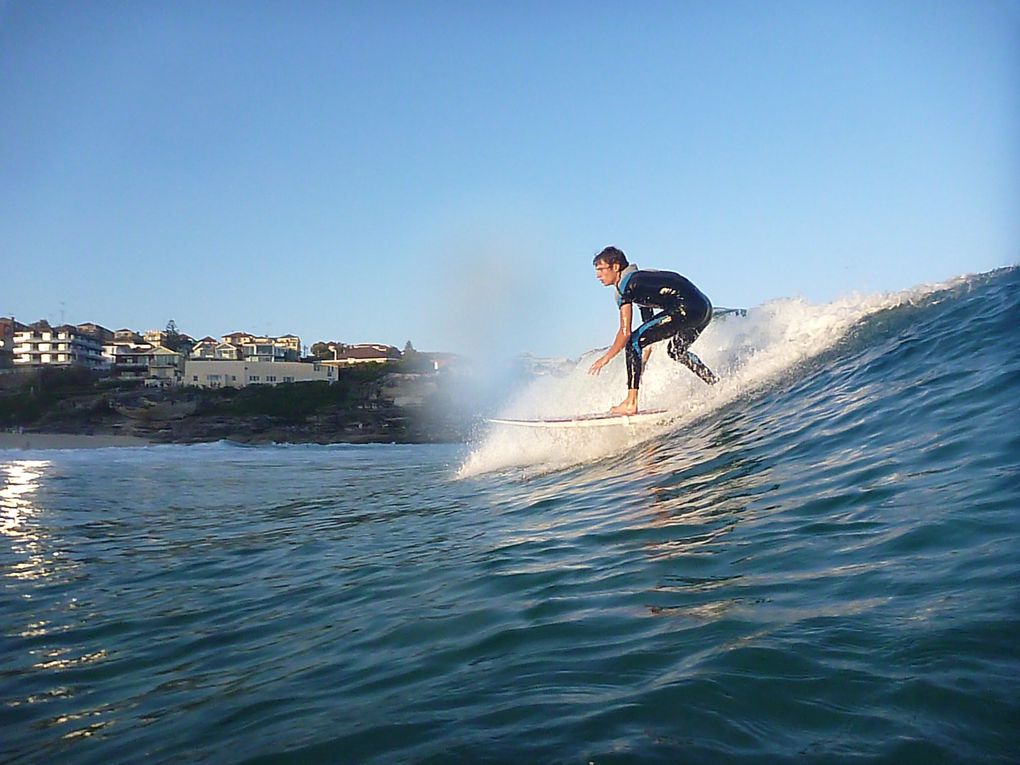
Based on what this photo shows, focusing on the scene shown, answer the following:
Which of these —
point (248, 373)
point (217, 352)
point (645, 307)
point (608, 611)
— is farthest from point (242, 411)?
point (608, 611)

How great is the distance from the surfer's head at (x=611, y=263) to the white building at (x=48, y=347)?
84.1m

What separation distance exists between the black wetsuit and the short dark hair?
11 cm

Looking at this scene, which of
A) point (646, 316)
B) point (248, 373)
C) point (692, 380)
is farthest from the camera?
point (248, 373)

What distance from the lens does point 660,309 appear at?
916cm

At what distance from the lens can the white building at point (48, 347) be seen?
82.9 metres

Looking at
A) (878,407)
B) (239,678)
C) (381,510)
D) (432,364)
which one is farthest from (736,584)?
(432,364)

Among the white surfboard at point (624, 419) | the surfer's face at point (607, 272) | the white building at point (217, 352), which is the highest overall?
the white building at point (217, 352)

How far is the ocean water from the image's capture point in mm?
2260

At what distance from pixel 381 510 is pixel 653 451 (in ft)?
9.50

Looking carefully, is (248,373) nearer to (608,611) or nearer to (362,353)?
(362,353)

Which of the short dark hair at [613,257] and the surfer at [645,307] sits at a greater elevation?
the short dark hair at [613,257]

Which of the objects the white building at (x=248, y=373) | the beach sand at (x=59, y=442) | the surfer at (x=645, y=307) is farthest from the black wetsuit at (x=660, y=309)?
the white building at (x=248, y=373)

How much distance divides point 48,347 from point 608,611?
96.8 meters

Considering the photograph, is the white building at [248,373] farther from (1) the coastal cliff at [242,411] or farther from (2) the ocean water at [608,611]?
(2) the ocean water at [608,611]
